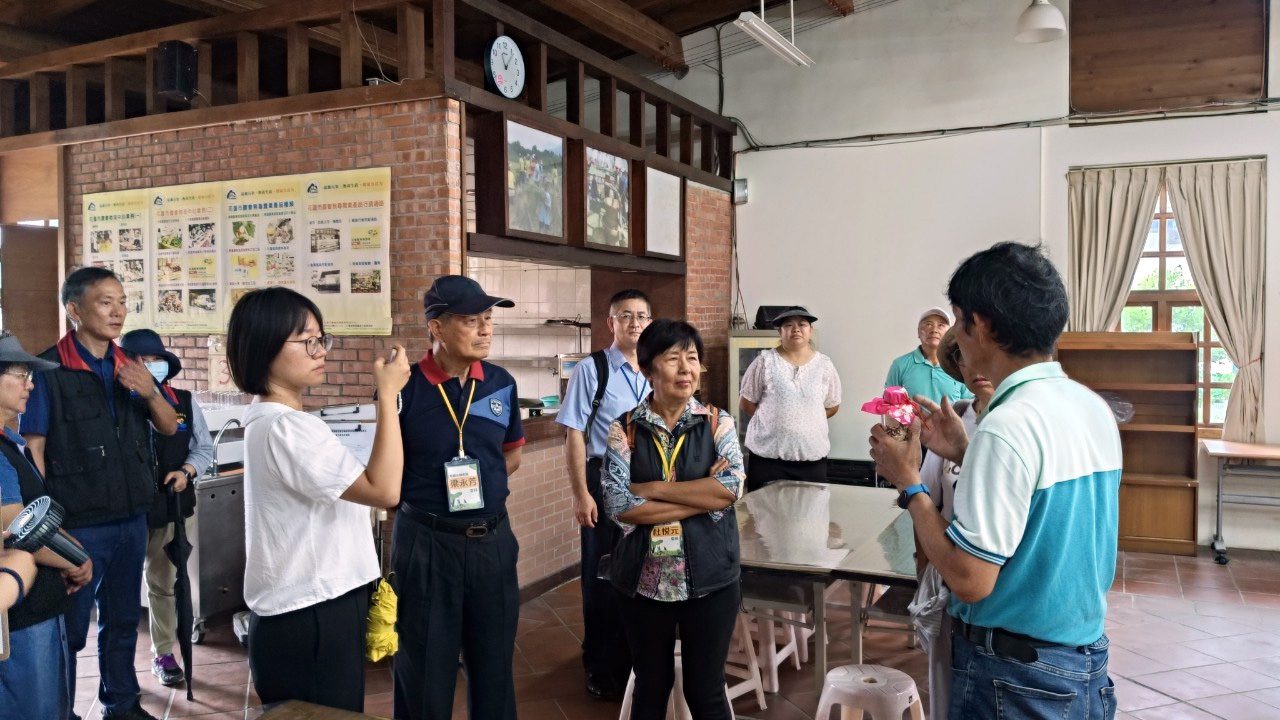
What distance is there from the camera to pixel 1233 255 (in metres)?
6.39

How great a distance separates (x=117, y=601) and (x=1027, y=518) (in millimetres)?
3392

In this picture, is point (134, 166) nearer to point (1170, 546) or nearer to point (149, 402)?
point (149, 402)

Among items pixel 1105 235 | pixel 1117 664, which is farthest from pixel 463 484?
pixel 1105 235

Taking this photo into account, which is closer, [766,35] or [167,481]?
[167,481]

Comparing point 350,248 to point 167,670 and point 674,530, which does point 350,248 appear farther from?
point 674,530

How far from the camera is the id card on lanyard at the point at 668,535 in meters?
2.52

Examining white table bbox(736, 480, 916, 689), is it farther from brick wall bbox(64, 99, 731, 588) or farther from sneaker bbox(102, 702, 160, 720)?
sneaker bbox(102, 702, 160, 720)

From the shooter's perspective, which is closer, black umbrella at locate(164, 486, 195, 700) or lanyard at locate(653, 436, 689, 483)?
lanyard at locate(653, 436, 689, 483)

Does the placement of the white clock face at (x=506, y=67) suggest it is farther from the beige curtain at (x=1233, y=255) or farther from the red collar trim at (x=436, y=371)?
the beige curtain at (x=1233, y=255)

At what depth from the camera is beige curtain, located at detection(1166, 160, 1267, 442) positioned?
634 centimetres

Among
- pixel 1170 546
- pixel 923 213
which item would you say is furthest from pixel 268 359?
pixel 1170 546

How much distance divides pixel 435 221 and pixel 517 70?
3.94 ft

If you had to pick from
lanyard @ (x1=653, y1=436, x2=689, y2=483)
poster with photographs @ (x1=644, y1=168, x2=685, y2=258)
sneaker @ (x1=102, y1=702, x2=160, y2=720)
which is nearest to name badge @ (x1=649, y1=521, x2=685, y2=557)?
lanyard @ (x1=653, y1=436, x2=689, y2=483)

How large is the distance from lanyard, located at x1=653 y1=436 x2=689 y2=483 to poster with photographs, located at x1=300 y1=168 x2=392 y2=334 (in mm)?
2548
